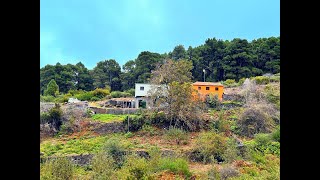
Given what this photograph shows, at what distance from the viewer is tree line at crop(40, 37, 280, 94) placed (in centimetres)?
857

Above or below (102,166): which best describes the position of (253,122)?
above

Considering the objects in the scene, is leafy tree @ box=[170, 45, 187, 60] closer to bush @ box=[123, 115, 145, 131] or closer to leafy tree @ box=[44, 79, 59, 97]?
bush @ box=[123, 115, 145, 131]

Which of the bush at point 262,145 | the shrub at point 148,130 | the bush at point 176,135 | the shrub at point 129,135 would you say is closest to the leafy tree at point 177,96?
the bush at point 176,135

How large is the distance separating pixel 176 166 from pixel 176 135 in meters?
1.24

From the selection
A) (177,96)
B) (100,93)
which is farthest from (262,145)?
(100,93)

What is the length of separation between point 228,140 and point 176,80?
206 centimetres

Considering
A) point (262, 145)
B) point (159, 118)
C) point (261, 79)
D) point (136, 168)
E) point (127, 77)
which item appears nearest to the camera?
point (136, 168)

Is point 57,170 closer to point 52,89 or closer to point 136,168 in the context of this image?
point 136,168

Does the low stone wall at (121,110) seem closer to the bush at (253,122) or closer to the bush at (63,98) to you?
the bush at (63,98)

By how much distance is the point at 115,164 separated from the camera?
746cm

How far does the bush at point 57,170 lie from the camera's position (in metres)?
6.14

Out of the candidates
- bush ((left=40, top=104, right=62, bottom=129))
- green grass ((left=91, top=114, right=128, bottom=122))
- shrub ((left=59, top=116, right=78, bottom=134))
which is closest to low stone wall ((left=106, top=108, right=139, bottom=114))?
green grass ((left=91, top=114, right=128, bottom=122))

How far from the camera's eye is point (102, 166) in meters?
7.18

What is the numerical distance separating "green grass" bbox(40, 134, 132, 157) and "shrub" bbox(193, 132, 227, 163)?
1.74 metres
